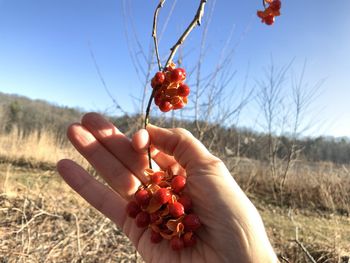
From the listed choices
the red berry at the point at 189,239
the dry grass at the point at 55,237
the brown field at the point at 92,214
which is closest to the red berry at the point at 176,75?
the red berry at the point at 189,239

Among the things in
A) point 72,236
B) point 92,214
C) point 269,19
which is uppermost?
point 269,19

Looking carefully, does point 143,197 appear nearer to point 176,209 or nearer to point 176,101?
point 176,209

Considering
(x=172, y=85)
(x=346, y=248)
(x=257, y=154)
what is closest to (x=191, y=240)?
(x=172, y=85)

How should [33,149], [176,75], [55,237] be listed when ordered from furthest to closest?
1. [33,149]
2. [55,237]
3. [176,75]

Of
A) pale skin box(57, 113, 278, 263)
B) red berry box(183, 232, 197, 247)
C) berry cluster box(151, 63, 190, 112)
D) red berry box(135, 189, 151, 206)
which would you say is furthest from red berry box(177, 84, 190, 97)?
red berry box(183, 232, 197, 247)

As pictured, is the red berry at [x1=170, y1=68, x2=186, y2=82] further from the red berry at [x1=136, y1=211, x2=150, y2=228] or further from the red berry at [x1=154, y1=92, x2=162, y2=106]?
the red berry at [x1=136, y1=211, x2=150, y2=228]

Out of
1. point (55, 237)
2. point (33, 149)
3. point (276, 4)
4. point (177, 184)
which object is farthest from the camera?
point (33, 149)

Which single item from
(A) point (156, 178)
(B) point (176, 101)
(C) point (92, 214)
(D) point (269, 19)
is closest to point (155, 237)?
(A) point (156, 178)
